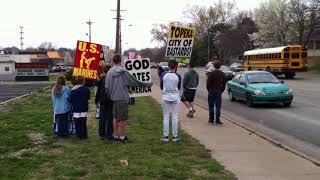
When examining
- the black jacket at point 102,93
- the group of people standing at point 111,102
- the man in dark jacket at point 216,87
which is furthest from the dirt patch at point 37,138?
the man in dark jacket at point 216,87

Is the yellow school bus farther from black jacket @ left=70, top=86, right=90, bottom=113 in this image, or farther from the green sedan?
black jacket @ left=70, top=86, right=90, bottom=113

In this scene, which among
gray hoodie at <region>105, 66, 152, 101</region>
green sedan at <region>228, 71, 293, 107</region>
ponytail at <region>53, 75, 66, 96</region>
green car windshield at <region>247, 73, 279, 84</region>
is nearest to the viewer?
gray hoodie at <region>105, 66, 152, 101</region>

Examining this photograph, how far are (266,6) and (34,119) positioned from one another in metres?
79.4

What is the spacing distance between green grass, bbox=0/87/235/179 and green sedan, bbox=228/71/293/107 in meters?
7.72

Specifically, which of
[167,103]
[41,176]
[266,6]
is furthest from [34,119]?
[266,6]

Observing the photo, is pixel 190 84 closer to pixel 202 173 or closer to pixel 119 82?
pixel 119 82

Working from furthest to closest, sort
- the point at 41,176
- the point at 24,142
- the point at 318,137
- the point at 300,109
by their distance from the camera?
1. the point at 300,109
2. the point at 318,137
3. the point at 24,142
4. the point at 41,176

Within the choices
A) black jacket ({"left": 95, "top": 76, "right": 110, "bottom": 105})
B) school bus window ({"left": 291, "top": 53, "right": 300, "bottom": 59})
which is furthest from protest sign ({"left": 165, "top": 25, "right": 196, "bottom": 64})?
school bus window ({"left": 291, "top": 53, "right": 300, "bottom": 59})

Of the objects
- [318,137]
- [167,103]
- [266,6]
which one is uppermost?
[266,6]

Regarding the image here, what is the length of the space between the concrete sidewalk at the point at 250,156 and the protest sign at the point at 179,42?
196 centimetres

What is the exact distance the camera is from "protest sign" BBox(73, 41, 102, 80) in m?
13.9

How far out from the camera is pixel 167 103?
11289mm

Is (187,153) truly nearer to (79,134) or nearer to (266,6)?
(79,134)

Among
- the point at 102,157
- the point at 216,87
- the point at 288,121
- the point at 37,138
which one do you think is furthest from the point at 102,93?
the point at 288,121
